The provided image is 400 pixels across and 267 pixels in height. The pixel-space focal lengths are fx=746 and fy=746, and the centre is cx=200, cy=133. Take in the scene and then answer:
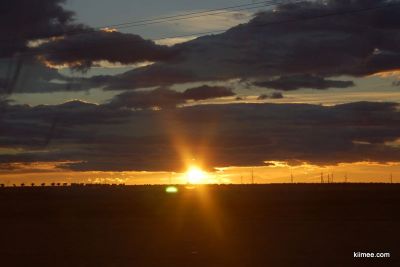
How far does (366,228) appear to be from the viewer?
48.0 metres

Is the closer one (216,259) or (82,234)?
(216,259)

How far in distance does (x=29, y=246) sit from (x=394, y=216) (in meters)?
32.3

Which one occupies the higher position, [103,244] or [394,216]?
[394,216]

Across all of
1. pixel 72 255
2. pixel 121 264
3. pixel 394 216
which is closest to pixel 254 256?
pixel 121 264

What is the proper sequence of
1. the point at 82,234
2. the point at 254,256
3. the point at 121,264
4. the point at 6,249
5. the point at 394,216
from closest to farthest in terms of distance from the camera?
the point at 121,264 → the point at 254,256 → the point at 6,249 → the point at 82,234 → the point at 394,216

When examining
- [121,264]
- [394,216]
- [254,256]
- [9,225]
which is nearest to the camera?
[121,264]

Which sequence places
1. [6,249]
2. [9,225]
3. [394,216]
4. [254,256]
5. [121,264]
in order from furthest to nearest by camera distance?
1. [394,216]
2. [9,225]
3. [6,249]
4. [254,256]
5. [121,264]

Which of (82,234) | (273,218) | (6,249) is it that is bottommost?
(6,249)

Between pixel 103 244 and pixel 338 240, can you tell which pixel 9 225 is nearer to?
Result: pixel 103 244

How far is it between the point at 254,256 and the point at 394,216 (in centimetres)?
3012

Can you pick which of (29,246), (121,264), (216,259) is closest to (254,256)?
(216,259)

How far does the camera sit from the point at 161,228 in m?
49.6

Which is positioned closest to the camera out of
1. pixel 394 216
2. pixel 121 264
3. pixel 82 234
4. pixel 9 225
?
pixel 121 264

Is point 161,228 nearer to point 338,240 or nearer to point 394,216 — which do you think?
point 338,240
